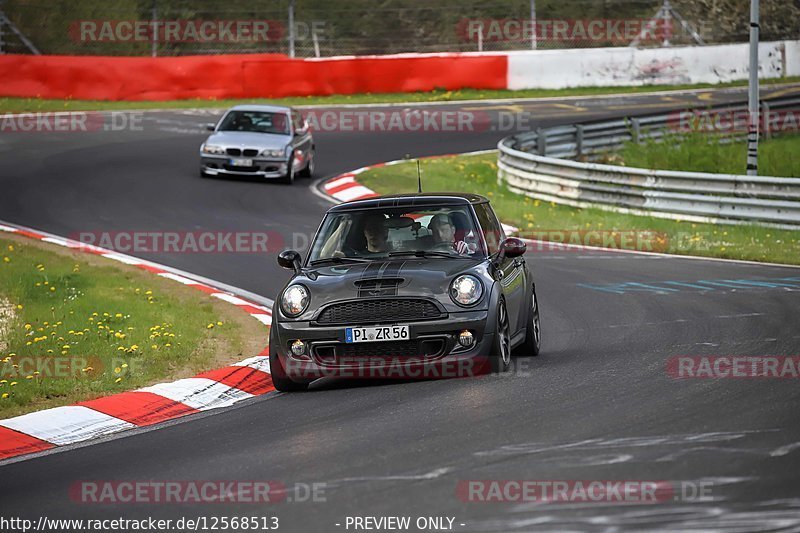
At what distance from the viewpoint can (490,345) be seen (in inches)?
372

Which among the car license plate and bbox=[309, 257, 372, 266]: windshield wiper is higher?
bbox=[309, 257, 372, 266]: windshield wiper

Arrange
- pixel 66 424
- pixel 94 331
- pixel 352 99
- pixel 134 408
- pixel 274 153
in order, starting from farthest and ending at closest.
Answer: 1. pixel 352 99
2. pixel 274 153
3. pixel 94 331
4. pixel 134 408
5. pixel 66 424

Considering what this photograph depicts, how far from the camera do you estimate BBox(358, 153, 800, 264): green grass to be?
17.8 m

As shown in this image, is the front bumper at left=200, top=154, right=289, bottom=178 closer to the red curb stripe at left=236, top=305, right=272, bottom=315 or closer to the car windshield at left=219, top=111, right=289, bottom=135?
the car windshield at left=219, top=111, right=289, bottom=135

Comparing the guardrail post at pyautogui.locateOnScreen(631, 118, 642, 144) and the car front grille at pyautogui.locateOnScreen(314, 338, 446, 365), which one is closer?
the car front grille at pyautogui.locateOnScreen(314, 338, 446, 365)

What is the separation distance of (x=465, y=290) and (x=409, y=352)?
0.60 m

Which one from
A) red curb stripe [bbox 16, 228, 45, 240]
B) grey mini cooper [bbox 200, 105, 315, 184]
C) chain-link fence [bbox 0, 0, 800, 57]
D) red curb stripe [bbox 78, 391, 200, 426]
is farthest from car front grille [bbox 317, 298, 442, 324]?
chain-link fence [bbox 0, 0, 800, 57]

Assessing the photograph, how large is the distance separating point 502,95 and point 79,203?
59.4 ft

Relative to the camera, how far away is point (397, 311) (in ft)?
30.6

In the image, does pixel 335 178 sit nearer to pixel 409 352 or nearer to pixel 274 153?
pixel 274 153

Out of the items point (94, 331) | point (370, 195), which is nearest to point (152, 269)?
point (94, 331)

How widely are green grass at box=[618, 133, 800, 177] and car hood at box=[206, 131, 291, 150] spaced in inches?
260

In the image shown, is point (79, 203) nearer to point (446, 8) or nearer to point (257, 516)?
point (257, 516)

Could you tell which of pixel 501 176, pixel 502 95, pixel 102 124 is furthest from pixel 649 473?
pixel 502 95
